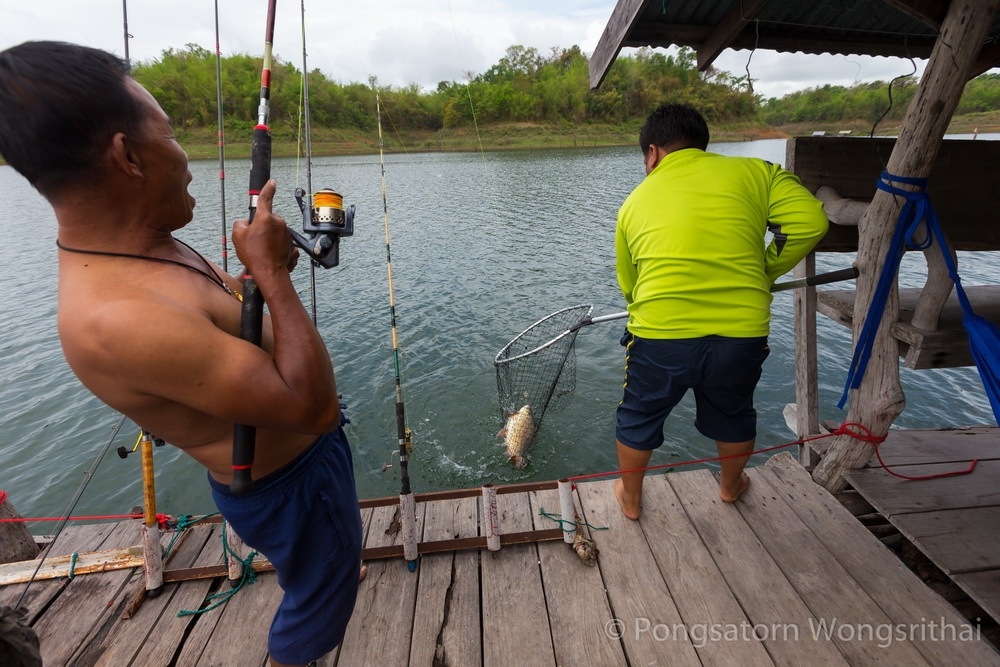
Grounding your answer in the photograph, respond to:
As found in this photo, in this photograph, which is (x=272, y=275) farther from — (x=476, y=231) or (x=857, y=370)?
(x=476, y=231)

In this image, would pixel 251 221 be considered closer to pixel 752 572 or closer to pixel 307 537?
pixel 307 537

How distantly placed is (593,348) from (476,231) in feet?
28.4

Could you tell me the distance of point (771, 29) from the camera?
3.84m

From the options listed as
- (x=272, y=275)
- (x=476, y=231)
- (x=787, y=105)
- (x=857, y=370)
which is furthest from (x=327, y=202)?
(x=787, y=105)

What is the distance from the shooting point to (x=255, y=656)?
2.23 m

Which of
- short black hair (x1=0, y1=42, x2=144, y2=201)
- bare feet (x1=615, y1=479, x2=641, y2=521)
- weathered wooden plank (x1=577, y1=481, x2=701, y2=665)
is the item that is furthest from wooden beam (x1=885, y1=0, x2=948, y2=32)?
short black hair (x1=0, y1=42, x2=144, y2=201)

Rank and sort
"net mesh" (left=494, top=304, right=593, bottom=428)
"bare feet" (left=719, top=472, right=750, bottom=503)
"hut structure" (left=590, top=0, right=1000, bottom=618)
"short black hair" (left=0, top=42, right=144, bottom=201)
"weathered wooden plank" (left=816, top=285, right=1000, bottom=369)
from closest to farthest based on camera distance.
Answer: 1. "short black hair" (left=0, top=42, right=144, bottom=201)
2. "hut structure" (left=590, top=0, right=1000, bottom=618)
3. "weathered wooden plank" (left=816, top=285, right=1000, bottom=369)
4. "bare feet" (left=719, top=472, right=750, bottom=503)
5. "net mesh" (left=494, top=304, right=593, bottom=428)

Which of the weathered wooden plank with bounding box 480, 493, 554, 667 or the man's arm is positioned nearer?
the weathered wooden plank with bounding box 480, 493, 554, 667

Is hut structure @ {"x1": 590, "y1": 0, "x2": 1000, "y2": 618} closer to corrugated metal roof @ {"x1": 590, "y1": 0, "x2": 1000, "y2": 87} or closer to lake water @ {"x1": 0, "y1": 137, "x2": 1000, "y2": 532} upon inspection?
corrugated metal roof @ {"x1": 590, "y1": 0, "x2": 1000, "y2": 87}

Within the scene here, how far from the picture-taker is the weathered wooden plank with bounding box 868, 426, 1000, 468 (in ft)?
10.6

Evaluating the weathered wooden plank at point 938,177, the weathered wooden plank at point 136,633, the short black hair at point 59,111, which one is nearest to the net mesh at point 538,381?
the weathered wooden plank at point 938,177

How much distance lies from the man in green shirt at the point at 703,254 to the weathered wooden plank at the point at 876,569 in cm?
89

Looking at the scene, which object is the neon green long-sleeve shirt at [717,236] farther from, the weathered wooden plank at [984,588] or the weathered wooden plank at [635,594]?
the weathered wooden plank at [984,588]

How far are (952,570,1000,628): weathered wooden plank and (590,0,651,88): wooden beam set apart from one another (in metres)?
3.23
